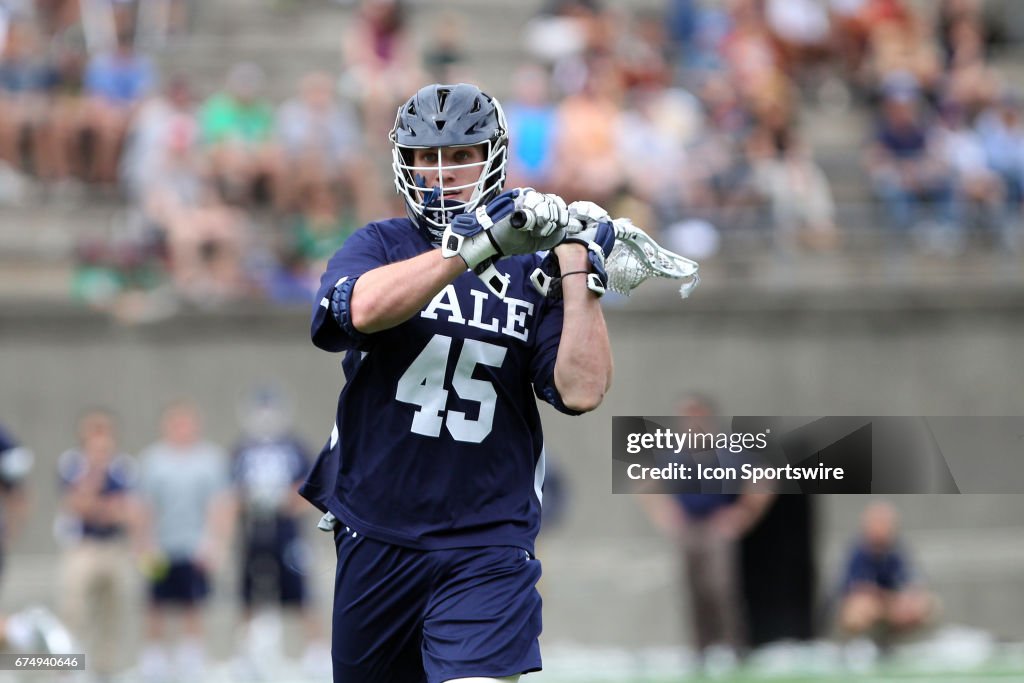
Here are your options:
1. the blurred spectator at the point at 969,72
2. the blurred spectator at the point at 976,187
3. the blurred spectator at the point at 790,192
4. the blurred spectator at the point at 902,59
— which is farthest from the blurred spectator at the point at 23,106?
the blurred spectator at the point at 969,72

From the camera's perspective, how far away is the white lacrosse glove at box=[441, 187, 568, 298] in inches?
167

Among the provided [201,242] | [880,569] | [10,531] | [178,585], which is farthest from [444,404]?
[201,242]

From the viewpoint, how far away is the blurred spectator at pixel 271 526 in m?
12.3

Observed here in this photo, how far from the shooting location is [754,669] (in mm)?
12492

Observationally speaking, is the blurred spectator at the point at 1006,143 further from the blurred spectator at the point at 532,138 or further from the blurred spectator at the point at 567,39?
the blurred spectator at the point at 532,138

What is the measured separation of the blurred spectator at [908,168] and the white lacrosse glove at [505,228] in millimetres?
11833

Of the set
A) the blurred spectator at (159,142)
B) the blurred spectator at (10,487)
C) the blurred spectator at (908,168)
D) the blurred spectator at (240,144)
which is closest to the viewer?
the blurred spectator at (10,487)

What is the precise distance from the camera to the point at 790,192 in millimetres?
15102

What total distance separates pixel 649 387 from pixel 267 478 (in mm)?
3933

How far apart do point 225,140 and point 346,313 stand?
10.1 m

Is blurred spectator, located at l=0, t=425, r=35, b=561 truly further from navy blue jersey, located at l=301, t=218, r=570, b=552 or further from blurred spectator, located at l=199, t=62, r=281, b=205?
blurred spectator, located at l=199, t=62, r=281, b=205

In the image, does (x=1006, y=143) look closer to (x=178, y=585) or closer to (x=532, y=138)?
(x=532, y=138)

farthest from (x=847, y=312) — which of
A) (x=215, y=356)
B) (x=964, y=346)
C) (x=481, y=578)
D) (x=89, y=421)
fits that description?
(x=481, y=578)

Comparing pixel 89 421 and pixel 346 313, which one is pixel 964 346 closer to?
pixel 89 421
